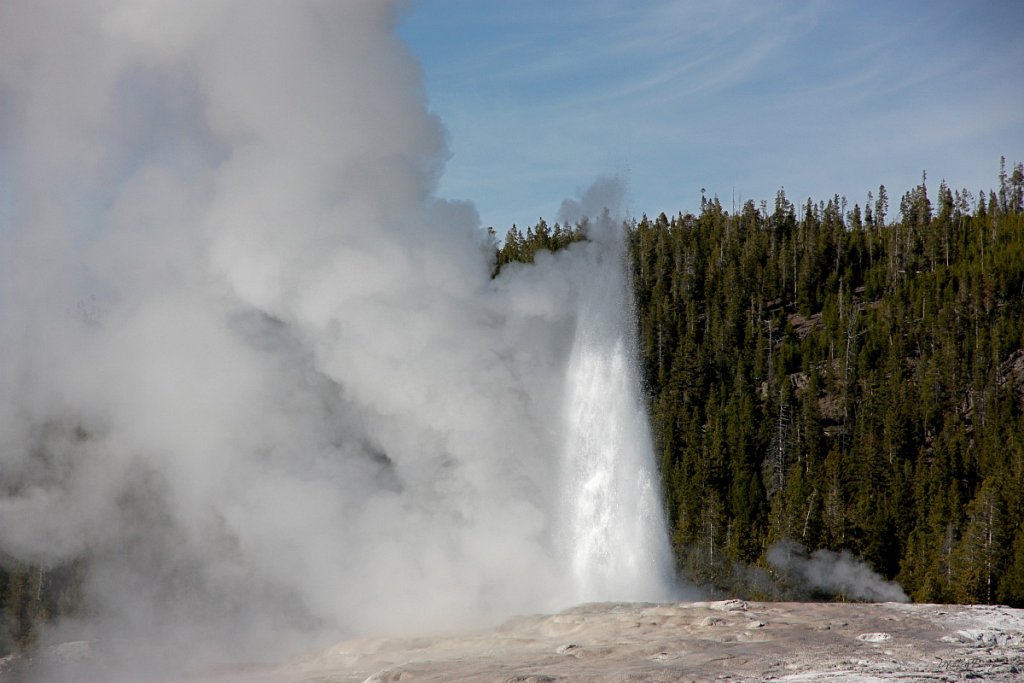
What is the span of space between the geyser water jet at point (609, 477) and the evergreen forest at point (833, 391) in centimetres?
419

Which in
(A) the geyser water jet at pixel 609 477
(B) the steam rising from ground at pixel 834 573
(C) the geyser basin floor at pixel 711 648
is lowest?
(B) the steam rising from ground at pixel 834 573

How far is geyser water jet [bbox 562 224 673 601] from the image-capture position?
22.3 meters

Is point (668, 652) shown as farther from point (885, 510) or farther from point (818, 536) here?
point (885, 510)

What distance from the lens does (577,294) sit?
26.2m

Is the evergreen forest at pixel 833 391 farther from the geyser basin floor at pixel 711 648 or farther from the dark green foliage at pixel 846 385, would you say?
the geyser basin floor at pixel 711 648

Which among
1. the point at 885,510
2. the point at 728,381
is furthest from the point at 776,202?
the point at 885,510

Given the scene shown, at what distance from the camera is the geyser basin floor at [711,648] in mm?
15438

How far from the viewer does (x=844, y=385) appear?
7025 cm

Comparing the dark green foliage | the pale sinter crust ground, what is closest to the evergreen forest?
the dark green foliage

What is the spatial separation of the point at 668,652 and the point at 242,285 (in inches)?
662

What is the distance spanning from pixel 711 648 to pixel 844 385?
56050 mm

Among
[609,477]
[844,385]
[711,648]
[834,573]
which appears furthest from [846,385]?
[711,648]

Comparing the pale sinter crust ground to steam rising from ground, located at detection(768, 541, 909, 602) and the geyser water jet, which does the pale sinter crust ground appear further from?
steam rising from ground, located at detection(768, 541, 909, 602)

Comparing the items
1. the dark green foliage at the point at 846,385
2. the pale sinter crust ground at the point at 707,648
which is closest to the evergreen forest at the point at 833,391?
the dark green foliage at the point at 846,385
